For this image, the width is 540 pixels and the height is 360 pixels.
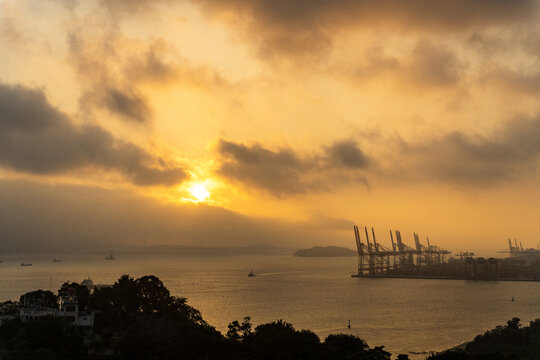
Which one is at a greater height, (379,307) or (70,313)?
(70,313)

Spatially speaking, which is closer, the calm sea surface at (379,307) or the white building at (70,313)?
the white building at (70,313)

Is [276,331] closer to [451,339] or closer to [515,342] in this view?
[515,342]

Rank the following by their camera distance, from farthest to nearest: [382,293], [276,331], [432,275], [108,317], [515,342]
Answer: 1. [432,275]
2. [382,293]
3. [515,342]
4. [108,317]
5. [276,331]

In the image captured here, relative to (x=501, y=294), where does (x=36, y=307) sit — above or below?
above

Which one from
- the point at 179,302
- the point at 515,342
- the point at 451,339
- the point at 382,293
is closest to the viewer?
the point at 515,342

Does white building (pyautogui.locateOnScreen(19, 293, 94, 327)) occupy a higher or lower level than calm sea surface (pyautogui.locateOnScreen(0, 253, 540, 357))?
higher

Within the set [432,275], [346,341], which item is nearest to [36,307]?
[346,341]

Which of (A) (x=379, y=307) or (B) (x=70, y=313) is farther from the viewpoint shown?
(A) (x=379, y=307)

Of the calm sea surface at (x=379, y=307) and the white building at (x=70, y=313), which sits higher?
the white building at (x=70, y=313)

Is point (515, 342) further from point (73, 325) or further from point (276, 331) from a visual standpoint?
point (73, 325)

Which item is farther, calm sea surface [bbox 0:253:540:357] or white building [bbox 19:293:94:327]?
calm sea surface [bbox 0:253:540:357]

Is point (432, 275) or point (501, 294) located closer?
point (501, 294)
